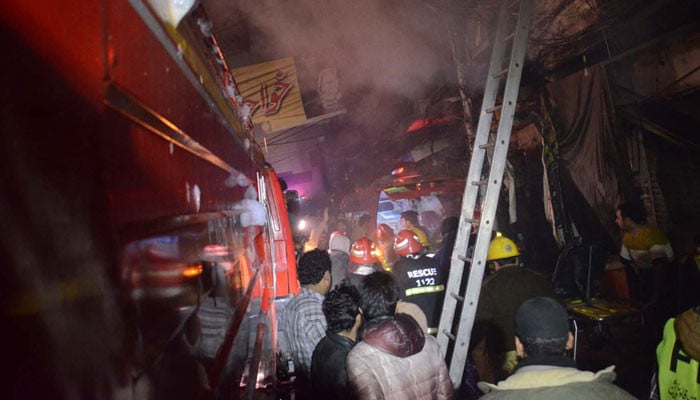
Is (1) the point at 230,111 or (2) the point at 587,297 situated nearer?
(1) the point at 230,111

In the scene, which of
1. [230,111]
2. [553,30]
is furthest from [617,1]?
[230,111]

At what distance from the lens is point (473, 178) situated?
400 centimetres

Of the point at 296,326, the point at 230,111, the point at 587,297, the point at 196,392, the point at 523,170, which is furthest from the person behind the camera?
the point at 523,170

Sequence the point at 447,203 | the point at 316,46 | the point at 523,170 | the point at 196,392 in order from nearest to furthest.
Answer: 1. the point at 196,392
2. the point at 523,170
3. the point at 316,46
4. the point at 447,203

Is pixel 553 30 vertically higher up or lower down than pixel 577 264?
higher up

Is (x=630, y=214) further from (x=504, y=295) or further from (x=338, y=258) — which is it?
(x=338, y=258)

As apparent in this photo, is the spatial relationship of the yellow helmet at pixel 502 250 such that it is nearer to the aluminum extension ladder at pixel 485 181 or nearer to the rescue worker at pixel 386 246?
the aluminum extension ladder at pixel 485 181

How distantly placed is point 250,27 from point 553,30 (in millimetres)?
6411

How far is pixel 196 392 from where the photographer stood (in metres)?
1.14

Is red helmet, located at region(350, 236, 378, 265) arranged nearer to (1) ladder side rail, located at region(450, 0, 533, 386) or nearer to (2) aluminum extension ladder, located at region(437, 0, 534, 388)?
(2) aluminum extension ladder, located at region(437, 0, 534, 388)

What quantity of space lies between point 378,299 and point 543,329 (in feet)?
3.96

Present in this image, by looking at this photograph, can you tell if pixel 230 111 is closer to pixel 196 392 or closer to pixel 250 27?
pixel 196 392

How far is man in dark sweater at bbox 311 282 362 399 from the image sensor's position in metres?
3.05

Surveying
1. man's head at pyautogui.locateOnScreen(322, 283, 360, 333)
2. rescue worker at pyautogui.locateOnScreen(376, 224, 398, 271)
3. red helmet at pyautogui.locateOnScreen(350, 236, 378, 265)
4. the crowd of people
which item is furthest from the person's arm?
rescue worker at pyautogui.locateOnScreen(376, 224, 398, 271)
